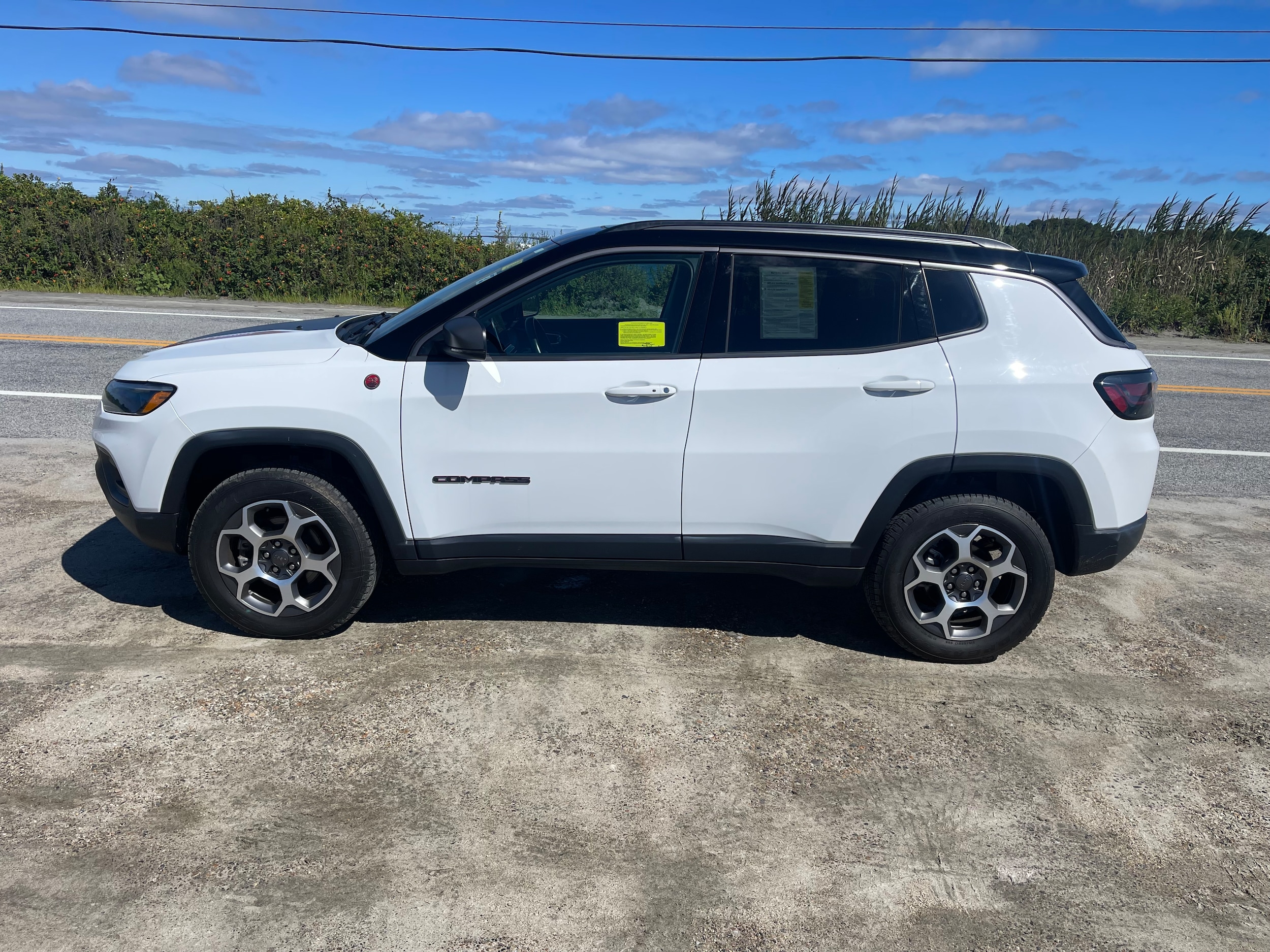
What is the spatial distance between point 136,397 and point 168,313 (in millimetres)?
12550

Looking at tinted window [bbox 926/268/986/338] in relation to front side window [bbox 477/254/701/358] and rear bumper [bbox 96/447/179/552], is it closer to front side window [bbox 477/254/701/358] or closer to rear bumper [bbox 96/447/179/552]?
front side window [bbox 477/254/701/358]

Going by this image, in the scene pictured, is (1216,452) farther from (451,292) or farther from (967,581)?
(451,292)

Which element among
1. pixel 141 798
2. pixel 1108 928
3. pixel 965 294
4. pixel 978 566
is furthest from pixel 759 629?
pixel 141 798

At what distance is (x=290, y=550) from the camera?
167 inches

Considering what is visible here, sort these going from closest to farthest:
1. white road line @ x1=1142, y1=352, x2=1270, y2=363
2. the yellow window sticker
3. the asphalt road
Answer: the yellow window sticker < the asphalt road < white road line @ x1=1142, y1=352, x2=1270, y2=363

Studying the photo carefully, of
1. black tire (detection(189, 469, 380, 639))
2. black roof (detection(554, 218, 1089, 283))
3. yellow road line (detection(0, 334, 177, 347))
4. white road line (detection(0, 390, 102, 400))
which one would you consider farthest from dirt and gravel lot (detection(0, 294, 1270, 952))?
yellow road line (detection(0, 334, 177, 347))

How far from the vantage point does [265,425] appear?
409 centimetres

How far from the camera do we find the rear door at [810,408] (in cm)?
403

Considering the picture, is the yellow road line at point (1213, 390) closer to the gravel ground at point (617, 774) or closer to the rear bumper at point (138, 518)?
the gravel ground at point (617, 774)

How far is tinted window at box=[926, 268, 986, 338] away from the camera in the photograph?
4102 millimetres

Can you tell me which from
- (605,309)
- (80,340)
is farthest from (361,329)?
(80,340)

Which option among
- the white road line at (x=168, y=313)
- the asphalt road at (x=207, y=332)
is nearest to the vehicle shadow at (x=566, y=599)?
the asphalt road at (x=207, y=332)

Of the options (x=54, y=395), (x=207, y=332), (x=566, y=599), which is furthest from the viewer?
(x=207, y=332)

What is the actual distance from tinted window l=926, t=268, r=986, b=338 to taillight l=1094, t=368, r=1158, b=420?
558mm
